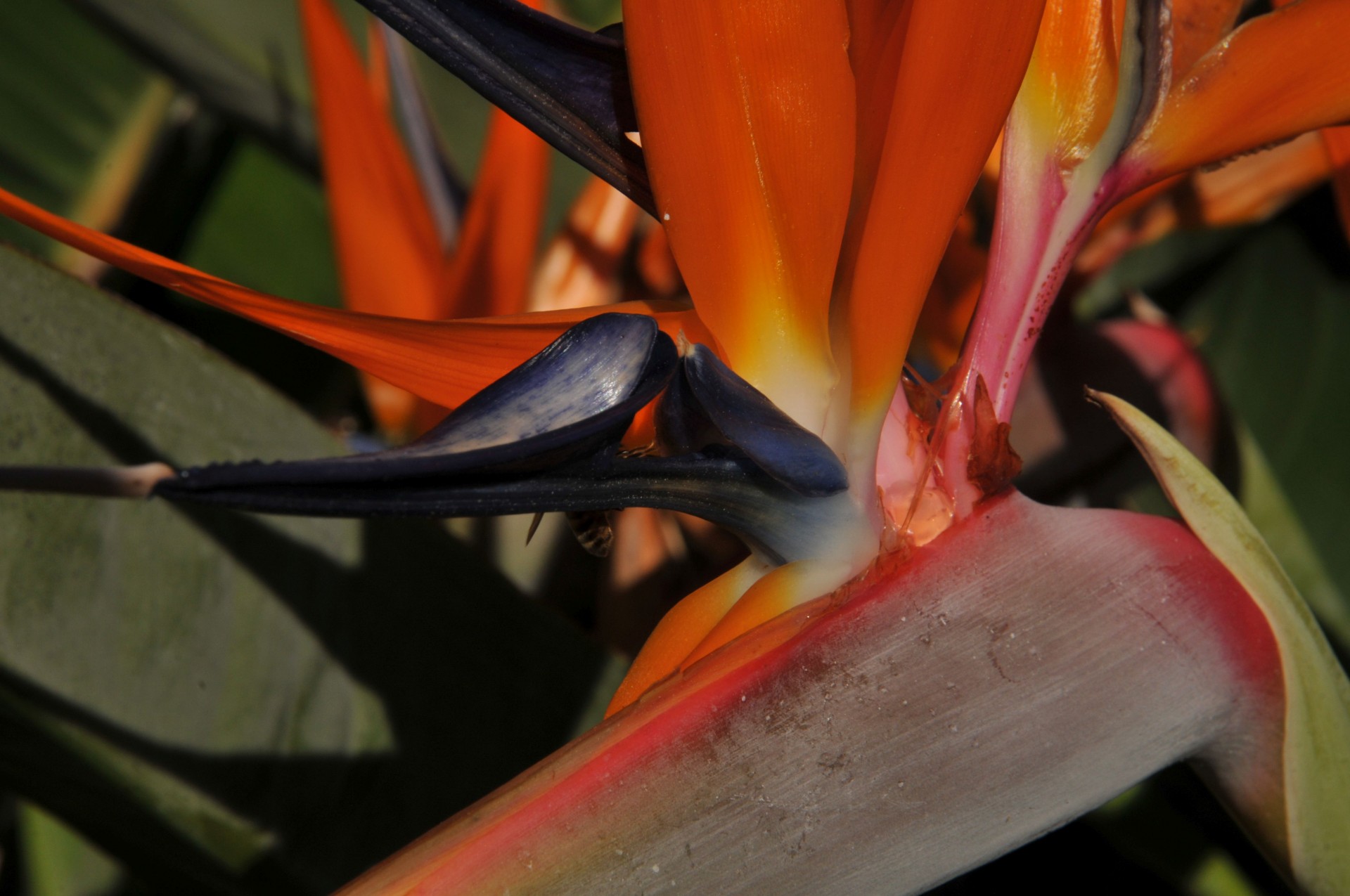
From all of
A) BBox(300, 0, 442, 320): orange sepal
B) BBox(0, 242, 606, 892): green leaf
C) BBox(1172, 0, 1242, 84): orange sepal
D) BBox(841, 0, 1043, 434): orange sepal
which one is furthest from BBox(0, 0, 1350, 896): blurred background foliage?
BBox(1172, 0, 1242, 84): orange sepal

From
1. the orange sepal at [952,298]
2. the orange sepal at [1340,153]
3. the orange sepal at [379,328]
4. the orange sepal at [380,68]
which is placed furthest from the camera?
the orange sepal at [380,68]

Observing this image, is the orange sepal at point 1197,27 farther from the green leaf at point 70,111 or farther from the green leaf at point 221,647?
the green leaf at point 70,111

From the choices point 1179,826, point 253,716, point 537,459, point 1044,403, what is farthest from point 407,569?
point 1179,826

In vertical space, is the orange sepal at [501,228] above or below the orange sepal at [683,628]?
A: above

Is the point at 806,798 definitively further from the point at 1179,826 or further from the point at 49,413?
the point at 1179,826

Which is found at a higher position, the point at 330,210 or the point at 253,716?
the point at 330,210

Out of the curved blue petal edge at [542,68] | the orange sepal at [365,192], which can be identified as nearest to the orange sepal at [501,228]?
the orange sepal at [365,192]

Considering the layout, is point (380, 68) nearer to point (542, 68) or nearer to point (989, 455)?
point (542, 68)
